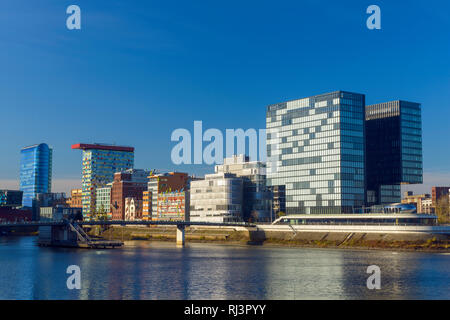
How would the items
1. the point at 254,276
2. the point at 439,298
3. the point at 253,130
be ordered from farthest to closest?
1. the point at 253,130
2. the point at 254,276
3. the point at 439,298

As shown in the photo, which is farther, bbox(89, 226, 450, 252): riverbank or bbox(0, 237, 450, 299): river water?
bbox(89, 226, 450, 252): riverbank

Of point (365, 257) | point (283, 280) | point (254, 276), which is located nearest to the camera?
point (283, 280)

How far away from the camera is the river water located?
239ft

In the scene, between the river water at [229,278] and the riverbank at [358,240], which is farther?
the riverbank at [358,240]

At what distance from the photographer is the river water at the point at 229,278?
7275 centimetres

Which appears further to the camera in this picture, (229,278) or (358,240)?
(358,240)

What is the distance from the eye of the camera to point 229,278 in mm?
89500

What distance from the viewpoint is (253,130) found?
607 feet

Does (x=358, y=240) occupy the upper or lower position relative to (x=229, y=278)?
upper

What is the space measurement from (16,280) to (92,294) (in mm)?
20205

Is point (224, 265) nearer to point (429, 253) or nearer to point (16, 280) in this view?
point (16, 280)

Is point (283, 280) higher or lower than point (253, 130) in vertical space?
lower
